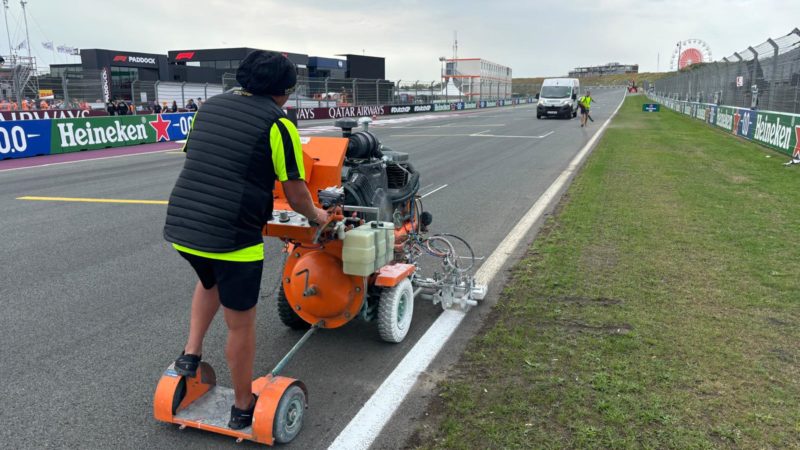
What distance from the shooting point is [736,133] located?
71.3ft

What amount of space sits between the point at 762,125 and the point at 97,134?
20816mm

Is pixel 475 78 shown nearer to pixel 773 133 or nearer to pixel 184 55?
pixel 184 55

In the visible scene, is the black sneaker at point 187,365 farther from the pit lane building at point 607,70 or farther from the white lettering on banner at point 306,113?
the pit lane building at point 607,70

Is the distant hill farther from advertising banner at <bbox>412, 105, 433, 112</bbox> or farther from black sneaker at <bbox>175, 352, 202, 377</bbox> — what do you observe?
black sneaker at <bbox>175, 352, 202, 377</bbox>

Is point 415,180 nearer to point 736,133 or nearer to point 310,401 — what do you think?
point 310,401

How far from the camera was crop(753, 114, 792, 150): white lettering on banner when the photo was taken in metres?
15.2

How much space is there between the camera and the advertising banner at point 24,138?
1627cm

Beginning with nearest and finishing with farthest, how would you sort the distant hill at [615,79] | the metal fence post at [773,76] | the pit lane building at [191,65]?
the metal fence post at [773,76], the pit lane building at [191,65], the distant hill at [615,79]

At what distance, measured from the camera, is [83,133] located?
18.7m

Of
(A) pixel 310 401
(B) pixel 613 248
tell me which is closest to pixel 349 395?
(A) pixel 310 401

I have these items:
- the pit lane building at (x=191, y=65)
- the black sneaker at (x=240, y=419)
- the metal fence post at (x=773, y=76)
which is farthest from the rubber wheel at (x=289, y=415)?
the pit lane building at (x=191, y=65)

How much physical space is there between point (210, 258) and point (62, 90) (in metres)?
25.9

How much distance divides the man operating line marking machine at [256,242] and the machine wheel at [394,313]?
11 millimetres

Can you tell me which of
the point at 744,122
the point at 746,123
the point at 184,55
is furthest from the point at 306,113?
the point at 184,55
